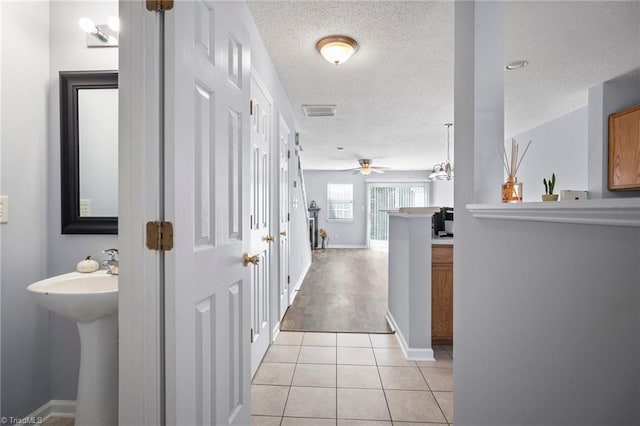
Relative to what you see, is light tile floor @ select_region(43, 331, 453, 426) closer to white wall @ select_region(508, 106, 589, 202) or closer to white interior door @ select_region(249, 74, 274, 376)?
white interior door @ select_region(249, 74, 274, 376)

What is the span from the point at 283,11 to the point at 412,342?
2.60 metres

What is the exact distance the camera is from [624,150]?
3.54 meters

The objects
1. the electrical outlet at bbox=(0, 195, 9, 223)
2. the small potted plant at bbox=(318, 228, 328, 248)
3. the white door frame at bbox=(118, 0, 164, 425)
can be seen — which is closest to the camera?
the white door frame at bbox=(118, 0, 164, 425)

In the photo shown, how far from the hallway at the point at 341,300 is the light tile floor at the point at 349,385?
1.21 ft

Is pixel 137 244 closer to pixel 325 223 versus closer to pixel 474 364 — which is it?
pixel 474 364

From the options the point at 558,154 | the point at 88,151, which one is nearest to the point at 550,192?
the point at 558,154

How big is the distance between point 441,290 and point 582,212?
7.09 feet

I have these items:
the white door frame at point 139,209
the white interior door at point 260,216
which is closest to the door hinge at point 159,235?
the white door frame at point 139,209

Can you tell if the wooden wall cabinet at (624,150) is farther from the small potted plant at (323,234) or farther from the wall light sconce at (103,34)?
the small potted plant at (323,234)

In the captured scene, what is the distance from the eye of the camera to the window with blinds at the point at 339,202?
10227 mm

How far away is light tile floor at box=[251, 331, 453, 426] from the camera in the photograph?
1776 millimetres

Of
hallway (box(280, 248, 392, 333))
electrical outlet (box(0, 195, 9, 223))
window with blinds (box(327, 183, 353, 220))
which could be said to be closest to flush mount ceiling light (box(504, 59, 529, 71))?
hallway (box(280, 248, 392, 333))

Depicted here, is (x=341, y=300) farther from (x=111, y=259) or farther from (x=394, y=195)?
(x=394, y=195)
